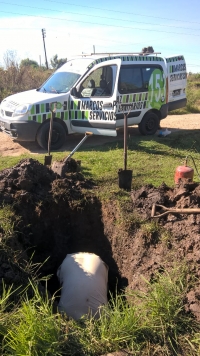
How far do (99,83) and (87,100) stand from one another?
720 mm

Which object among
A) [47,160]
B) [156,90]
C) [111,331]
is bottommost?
[111,331]

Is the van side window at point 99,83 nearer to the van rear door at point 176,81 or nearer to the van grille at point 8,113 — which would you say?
the van grille at point 8,113

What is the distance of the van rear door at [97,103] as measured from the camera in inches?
374

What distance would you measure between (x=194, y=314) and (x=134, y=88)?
7.82 meters

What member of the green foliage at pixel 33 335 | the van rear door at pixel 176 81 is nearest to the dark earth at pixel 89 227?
the green foliage at pixel 33 335

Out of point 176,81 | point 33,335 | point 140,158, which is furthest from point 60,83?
point 33,335

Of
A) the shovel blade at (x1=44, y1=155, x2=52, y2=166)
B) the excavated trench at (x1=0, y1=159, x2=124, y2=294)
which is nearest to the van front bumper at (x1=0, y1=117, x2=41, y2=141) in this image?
the shovel blade at (x1=44, y1=155, x2=52, y2=166)

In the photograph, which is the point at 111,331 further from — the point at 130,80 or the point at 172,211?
the point at 130,80

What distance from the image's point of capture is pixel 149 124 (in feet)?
35.6

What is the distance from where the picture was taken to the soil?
414 cm

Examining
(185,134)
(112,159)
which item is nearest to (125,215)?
(112,159)

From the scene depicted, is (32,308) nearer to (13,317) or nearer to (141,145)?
(13,317)

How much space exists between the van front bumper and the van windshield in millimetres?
1301

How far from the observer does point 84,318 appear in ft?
11.2
